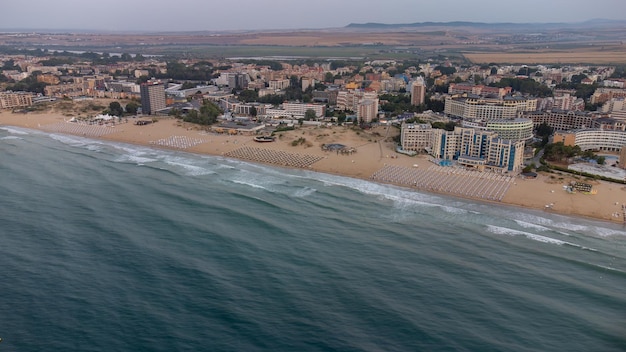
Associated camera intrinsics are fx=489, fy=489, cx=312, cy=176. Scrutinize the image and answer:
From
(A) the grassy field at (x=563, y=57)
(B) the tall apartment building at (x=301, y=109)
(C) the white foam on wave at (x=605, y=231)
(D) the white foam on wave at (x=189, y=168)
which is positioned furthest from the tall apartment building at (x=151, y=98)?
(A) the grassy field at (x=563, y=57)

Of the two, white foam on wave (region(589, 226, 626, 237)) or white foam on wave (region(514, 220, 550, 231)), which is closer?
white foam on wave (region(589, 226, 626, 237))

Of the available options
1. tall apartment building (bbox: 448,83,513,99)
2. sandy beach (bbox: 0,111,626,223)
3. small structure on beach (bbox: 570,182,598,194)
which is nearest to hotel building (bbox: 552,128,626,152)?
sandy beach (bbox: 0,111,626,223)

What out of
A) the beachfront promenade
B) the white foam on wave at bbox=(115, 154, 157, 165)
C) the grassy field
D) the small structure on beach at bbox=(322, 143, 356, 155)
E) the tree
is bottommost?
the beachfront promenade

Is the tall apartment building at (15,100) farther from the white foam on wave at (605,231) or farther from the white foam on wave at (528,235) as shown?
the white foam on wave at (605,231)

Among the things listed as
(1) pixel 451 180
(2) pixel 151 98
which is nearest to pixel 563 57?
(2) pixel 151 98

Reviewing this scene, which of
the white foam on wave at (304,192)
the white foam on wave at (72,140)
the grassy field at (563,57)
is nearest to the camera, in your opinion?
the white foam on wave at (304,192)

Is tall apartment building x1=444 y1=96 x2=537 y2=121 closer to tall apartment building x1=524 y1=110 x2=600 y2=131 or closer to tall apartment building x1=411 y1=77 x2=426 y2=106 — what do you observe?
tall apartment building x1=524 y1=110 x2=600 y2=131

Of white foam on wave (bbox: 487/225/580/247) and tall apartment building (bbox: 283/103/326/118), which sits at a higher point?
tall apartment building (bbox: 283/103/326/118)
